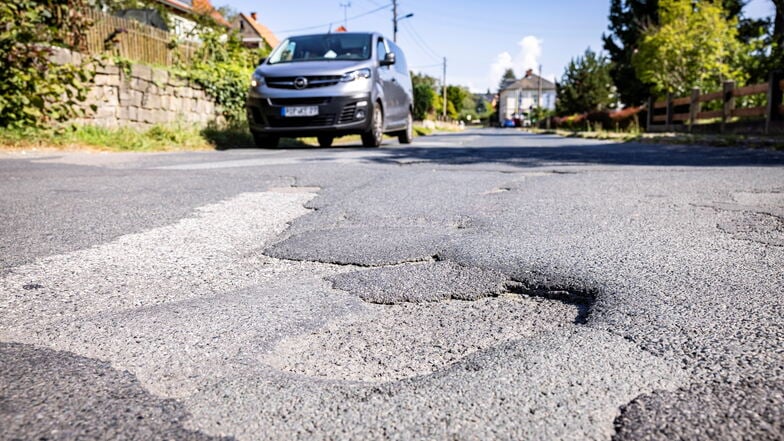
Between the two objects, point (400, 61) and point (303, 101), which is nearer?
point (303, 101)

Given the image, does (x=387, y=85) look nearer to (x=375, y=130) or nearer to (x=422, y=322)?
(x=375, y=130)

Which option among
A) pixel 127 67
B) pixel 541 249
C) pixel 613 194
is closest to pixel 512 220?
pixel 541 249

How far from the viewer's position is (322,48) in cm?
995

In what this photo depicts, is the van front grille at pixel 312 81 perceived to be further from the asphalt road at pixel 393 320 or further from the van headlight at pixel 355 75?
the asphalt road at pixel 393 320

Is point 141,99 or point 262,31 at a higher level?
point 262,31

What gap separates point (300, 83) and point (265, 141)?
1.27 meters

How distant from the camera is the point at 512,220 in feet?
10.6

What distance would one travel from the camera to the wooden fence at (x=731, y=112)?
12359 mm

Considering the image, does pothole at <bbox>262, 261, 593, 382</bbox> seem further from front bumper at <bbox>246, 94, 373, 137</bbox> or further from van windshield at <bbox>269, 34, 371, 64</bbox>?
van windshield at <bbox>269, 34, 371, 64</bbox>

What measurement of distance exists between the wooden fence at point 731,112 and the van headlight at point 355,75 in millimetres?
8310

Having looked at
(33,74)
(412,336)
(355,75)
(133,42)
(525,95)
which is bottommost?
(412,336)

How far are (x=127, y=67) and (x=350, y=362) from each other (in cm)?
953

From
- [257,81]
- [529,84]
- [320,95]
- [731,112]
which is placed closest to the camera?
[320,95]

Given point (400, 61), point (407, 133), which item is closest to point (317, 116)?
point (407, 133)
